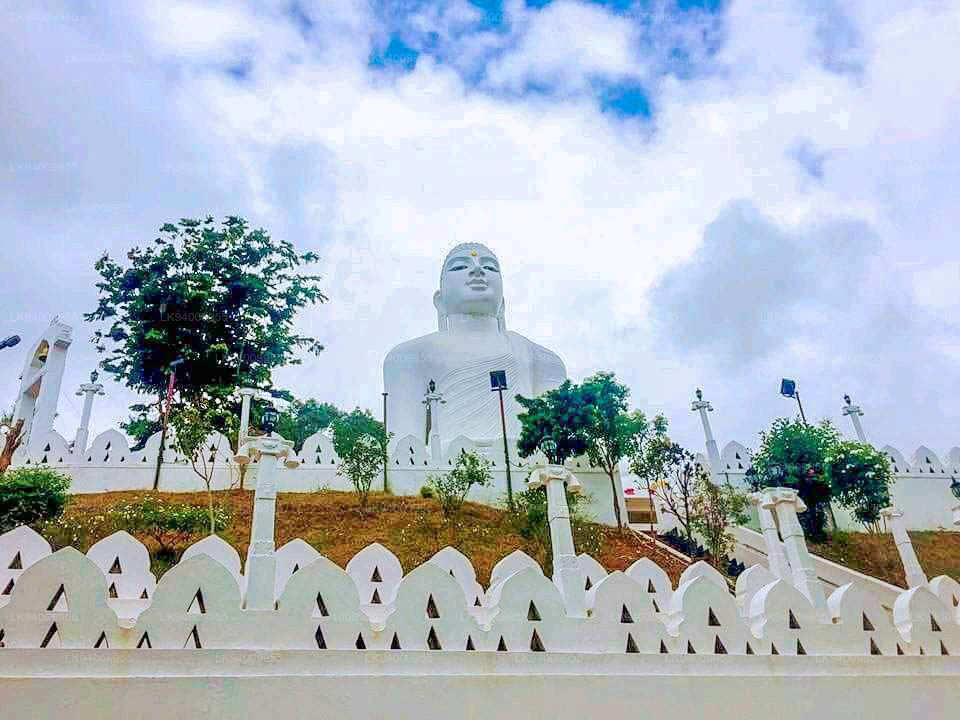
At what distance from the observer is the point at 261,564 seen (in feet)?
18.5

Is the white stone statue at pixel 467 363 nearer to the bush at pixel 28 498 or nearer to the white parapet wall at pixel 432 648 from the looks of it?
the bush at pixel 28 498

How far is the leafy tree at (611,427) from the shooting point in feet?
55.0

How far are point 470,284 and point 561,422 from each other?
26.3 ft

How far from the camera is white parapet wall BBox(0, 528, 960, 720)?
15.9 feet

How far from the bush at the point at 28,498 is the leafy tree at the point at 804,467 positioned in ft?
47.7

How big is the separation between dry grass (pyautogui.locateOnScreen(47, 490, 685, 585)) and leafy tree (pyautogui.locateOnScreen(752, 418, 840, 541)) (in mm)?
4056

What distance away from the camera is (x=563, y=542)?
6.75 metres

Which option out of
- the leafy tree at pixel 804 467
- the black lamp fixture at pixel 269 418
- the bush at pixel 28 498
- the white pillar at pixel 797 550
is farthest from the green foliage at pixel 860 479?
the black lamp fixture at pixel 269 418

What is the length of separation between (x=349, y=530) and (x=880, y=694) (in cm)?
933

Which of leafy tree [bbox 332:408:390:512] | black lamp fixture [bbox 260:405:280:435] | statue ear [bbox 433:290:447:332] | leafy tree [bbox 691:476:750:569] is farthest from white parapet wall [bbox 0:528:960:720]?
statue ear [bbox 433:290:447:332]

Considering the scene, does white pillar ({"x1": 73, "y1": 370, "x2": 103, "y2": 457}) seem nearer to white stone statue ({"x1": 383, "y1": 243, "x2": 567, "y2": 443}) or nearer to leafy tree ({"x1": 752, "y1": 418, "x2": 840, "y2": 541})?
white stone statue ({"x1": 383, "y1": 243, "x2": 567, "y2": 443})

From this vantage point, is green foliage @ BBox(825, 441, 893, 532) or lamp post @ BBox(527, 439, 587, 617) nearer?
lamp post @ BBox(527, 439, 587, 617)

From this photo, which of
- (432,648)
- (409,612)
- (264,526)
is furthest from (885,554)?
(264,526)

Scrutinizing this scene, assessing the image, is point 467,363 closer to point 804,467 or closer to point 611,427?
point 611,427
